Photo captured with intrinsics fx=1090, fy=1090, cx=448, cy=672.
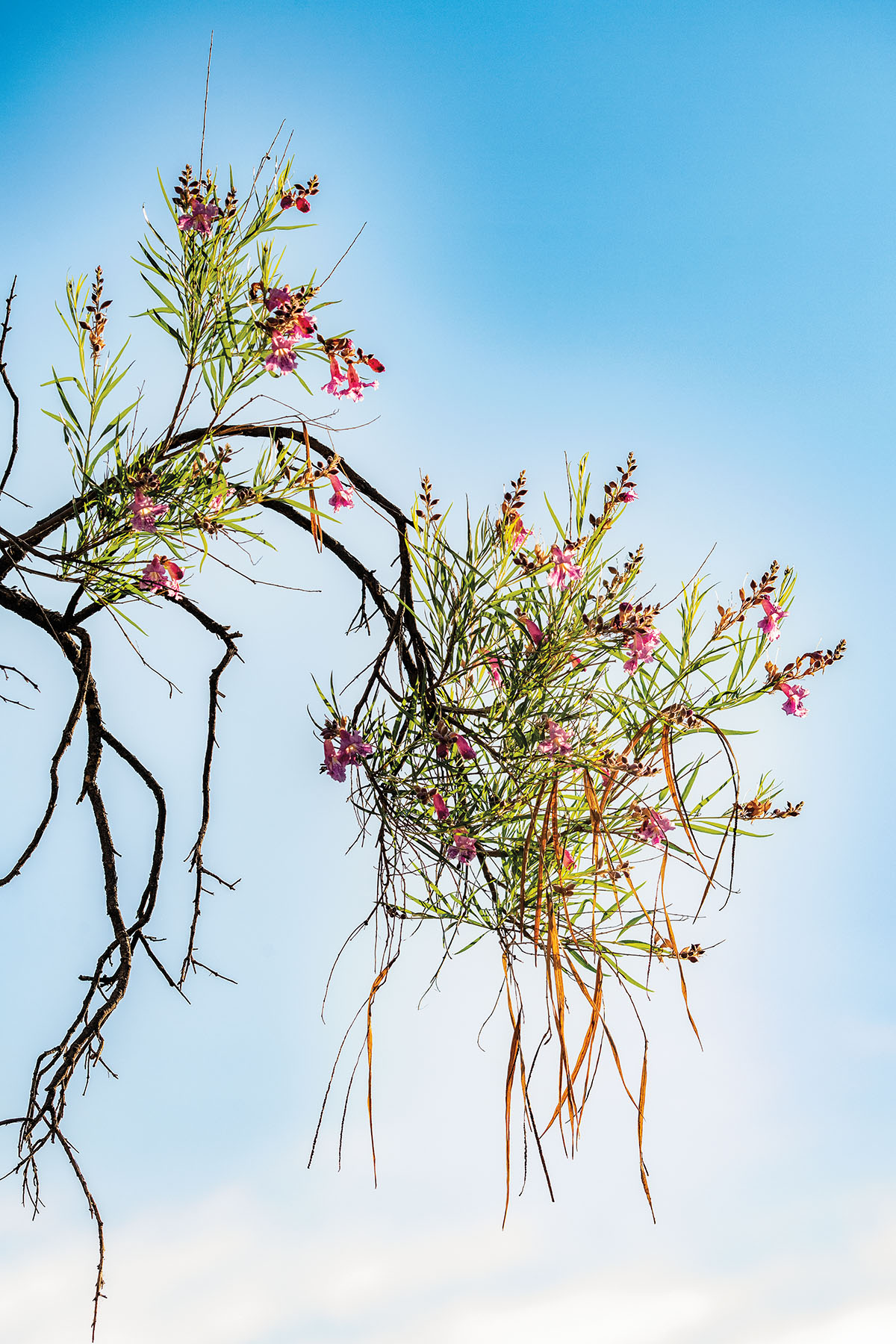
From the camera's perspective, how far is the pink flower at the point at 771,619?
1.46 metres

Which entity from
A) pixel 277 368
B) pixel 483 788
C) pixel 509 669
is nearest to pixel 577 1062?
pixel 483 788

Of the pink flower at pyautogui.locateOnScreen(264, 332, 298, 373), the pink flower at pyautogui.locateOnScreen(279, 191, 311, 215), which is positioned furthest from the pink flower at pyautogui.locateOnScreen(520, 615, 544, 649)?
the pink flower at pyautogui.locateOnScreen(279, 191, 311, 215)

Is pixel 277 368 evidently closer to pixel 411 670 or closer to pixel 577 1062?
pixel 411 670

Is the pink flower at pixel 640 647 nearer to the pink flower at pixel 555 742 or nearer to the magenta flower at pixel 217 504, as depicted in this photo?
the pink flower at pixel 555 742

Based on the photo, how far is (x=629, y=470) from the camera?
145 centimetres

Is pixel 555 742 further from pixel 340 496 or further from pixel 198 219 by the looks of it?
pixel 198 219

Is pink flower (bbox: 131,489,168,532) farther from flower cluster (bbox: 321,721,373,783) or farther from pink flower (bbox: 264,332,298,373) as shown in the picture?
flower cluster (bbox: 321,721,373,783)

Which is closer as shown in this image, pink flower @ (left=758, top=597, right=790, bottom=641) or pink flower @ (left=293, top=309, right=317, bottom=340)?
pink flower @ (left=293, top=309, right=317, bottom=340)

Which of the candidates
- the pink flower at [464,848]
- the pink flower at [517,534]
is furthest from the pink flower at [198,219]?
the pink flower at [464,848]

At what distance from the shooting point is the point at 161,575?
1.37 metres

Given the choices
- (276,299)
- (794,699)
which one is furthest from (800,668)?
(276,299)

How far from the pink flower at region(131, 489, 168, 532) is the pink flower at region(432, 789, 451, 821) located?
1.60 feet

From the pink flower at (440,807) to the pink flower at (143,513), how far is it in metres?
0.49

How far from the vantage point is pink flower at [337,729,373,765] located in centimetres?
143
